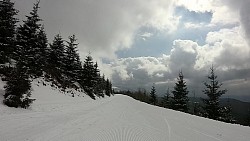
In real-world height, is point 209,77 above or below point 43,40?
below

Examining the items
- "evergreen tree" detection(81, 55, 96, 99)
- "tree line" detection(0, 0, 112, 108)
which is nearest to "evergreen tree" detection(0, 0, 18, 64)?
"tree line" detection(0, 0, 112, 108)

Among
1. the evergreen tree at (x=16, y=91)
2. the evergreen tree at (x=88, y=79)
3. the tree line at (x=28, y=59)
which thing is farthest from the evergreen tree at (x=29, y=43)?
the evergreen tree at (x=88, y=79)

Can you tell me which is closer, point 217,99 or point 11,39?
point 11,39

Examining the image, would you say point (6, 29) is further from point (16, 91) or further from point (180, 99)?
point (180, 99)

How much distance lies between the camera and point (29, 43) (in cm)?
2562

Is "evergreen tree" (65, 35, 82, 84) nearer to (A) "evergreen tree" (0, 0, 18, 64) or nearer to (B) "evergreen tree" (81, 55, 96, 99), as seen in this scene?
(B) "evergreen tree" (81, 55, 96, 99)

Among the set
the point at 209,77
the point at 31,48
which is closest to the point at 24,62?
the point at 31,48

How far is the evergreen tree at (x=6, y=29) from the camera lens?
789 inches

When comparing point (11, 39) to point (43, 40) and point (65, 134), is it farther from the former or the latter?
point (65, 134)

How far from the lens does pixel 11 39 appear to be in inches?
832

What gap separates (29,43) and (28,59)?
1867 millimetres

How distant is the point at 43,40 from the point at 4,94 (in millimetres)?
20534

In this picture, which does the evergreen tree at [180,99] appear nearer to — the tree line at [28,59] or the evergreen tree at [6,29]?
the tree line at [28,59]

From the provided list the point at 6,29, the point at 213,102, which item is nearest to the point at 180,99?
the point at 213,102
